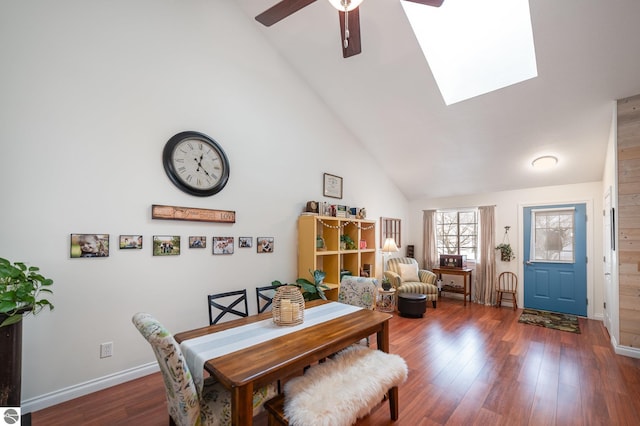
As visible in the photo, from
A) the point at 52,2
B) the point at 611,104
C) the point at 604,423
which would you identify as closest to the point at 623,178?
the point at 611,104

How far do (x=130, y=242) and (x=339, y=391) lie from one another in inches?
84.7

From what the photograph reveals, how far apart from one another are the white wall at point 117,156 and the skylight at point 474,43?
203 cm

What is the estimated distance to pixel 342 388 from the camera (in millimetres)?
1606

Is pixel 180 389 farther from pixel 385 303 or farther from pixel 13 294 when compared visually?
pixel 385 303

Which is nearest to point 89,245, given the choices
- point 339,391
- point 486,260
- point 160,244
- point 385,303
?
point 160,244

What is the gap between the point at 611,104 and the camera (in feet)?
10.4

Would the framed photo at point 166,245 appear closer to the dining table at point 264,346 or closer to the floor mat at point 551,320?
the dining table at point 264,346

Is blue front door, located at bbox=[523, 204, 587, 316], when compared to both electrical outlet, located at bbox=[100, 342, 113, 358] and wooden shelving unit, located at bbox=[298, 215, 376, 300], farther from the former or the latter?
electrical outlet, located at bbox=[100, 342, 113, 358]

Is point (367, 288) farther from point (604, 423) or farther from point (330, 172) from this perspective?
point (330, 172)

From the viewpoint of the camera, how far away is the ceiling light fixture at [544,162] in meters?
4.22

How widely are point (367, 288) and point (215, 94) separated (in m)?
2.65

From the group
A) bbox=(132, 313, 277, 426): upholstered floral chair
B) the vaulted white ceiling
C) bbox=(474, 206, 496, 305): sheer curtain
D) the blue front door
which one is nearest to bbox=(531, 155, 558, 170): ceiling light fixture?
the vaulted white ceiling

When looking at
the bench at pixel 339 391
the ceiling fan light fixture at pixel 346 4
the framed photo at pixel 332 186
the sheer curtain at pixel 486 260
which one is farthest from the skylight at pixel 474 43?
the bench at pixel 339 391

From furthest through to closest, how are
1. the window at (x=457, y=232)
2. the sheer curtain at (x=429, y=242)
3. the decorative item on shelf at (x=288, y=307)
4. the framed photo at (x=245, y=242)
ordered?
the sheer curtain at (x=429, y=242) < the window at (x=457, y=232) < the framed photo at (x=245, y=242) < the decorative item on shelf at (x=288, y=307)
